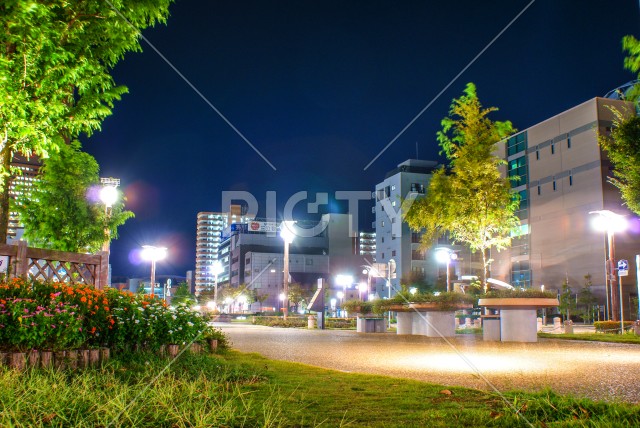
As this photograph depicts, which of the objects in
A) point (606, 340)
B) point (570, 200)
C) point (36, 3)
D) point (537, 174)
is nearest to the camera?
point (36, 3)

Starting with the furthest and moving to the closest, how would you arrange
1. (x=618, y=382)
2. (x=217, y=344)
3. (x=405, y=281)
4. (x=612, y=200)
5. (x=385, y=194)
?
(x=385, y=194)
(x=405, y=281)
(x=612, y=200)
(x=217, y=344)
(x=618, y=382)

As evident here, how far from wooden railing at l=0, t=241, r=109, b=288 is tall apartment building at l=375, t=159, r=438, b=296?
85746 millimetres

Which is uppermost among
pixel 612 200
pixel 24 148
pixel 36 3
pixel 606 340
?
pixel 612 200

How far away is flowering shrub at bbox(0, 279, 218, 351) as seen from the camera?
767 centimetres

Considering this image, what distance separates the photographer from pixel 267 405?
553cm

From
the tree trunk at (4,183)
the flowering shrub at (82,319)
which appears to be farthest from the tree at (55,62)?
the flowering shrub at (82,319)

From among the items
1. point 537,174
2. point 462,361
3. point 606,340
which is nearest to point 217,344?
point 462,361

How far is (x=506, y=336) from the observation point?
17219mm

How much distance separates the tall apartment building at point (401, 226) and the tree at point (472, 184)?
2968 inches

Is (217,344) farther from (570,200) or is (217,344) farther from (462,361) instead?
(570,200)

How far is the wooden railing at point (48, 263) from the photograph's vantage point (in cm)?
1189

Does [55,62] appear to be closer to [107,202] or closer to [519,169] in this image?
[107,202]

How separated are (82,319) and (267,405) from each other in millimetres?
4025

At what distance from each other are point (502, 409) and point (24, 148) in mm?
8945
